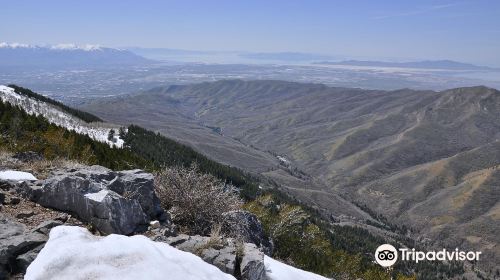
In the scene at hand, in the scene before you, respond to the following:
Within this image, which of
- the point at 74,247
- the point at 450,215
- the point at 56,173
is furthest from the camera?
the point at 450,215

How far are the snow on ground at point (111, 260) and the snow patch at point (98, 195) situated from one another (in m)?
1.54

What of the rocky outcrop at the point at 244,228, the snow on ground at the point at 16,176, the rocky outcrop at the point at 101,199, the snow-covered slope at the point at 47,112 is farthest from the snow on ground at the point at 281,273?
the snow-covered slope at the point at 47,112

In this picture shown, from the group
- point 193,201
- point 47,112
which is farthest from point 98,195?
point 47,112

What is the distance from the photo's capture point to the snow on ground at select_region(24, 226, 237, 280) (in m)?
8.28

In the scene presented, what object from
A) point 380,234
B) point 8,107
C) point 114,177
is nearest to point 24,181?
point 114,177

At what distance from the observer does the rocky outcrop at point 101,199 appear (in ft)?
37.1

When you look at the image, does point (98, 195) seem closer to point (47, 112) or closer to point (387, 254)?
point (387, 254)

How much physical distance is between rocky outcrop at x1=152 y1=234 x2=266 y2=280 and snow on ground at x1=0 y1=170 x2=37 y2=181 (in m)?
4.74

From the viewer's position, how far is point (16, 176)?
13016mm

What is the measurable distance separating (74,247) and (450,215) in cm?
17278

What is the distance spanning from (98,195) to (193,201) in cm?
308

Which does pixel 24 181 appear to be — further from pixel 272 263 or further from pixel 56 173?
pixel 272 263

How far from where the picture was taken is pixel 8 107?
2100 inches

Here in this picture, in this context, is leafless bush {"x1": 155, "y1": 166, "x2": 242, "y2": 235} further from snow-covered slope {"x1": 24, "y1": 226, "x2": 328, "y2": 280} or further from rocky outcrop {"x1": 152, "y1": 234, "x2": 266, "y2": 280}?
snow-covered slope {"x1": 24, "y1": 226, "x2": 328, "y2": 280}
